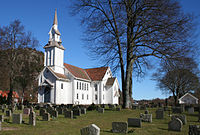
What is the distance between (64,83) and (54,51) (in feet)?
22.6

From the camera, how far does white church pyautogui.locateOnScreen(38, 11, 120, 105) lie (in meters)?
40.7

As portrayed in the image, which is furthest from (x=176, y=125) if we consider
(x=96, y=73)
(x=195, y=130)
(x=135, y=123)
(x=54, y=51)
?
(x=96, y=73)

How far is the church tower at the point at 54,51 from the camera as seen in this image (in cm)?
4253

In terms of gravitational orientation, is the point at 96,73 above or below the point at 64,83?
above

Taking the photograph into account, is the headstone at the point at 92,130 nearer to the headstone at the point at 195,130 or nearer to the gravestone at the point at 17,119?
the headstone at the point at 195,130

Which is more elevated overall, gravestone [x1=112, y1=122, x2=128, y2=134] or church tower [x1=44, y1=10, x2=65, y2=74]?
church tower [x1=44, y1=10, x2=65, y2=74]

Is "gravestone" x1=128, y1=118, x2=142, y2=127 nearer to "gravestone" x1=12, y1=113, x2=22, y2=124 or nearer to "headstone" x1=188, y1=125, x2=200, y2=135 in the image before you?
"headstone" x1=188, y1=125, x2=200, y2=135

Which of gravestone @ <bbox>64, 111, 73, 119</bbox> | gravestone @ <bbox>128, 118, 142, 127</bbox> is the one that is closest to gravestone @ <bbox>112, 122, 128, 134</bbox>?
gravestone @ <bbox>128, 118, 142, 127</bbox>

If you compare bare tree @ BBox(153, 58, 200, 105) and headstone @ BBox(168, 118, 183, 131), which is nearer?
headstone @ BBox(168, 118, 183, 131)

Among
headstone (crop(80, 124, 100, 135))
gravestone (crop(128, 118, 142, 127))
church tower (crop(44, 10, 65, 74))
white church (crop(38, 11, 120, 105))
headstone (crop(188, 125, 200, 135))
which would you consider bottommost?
gravestone (crop(128, 118, 142, 127))

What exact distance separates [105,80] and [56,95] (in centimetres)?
1511

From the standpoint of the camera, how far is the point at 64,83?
42.6m

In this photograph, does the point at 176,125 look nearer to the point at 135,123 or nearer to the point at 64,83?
the point at 135,123

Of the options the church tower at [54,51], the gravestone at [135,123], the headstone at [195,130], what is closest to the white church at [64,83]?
the church tower at [54,51]
